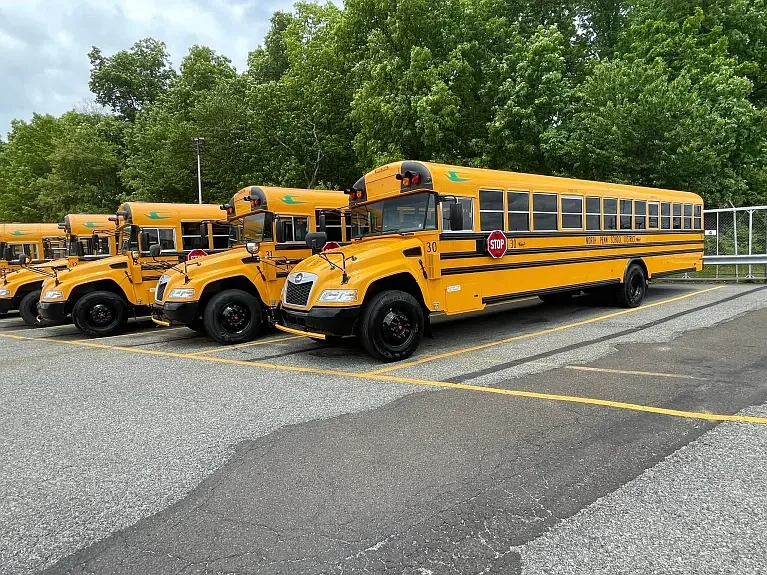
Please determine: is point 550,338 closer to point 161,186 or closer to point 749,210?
point 749,210

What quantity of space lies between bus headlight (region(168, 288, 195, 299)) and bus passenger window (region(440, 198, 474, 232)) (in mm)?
4217

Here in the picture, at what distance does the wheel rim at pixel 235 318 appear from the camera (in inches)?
343

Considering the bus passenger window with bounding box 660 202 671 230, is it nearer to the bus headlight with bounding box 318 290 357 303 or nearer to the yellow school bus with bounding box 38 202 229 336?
the bus headlight with bounding box 318 290 357 303

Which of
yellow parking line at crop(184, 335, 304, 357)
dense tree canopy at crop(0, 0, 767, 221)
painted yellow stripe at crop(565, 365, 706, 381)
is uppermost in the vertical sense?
dense tree canopy at crop(0, 0, 767, 221)

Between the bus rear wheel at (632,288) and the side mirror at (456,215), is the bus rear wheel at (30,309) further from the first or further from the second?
the bus rear wheel at (632,288)

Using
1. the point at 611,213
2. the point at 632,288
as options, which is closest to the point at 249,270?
the point at 611,213

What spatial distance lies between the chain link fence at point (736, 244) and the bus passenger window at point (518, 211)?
31.1 feet

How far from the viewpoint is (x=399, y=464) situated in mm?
3615

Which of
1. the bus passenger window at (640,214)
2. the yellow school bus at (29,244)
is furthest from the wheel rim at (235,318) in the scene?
the yellow school bus at (29,244)

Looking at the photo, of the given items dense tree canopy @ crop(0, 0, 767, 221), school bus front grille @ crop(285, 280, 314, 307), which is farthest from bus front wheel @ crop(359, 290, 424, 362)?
dense tree canopy @ crop(0, 0, 767, 221)

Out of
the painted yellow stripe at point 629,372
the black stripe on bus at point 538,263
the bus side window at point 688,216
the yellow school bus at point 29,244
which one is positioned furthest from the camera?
the yellow school bus at point 29,244

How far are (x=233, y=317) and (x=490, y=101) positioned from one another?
42.4 ft

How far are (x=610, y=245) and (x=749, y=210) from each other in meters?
7.33

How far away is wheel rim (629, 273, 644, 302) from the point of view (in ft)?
35.7
